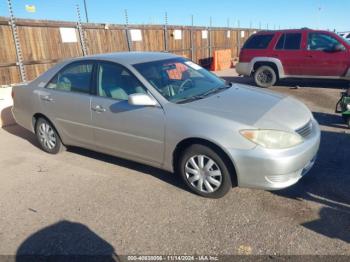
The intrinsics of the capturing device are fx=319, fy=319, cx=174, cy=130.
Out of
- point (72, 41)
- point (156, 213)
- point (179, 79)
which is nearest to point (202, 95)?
point (179, 79)

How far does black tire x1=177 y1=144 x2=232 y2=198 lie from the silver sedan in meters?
0.01

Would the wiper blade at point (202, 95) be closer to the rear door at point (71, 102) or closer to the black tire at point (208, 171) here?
the black tire at point (208, 171)

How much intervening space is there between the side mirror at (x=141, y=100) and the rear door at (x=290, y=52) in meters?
7.56

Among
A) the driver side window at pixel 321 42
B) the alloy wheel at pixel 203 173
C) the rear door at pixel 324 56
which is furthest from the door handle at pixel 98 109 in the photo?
the driver side window at pixel 321 42

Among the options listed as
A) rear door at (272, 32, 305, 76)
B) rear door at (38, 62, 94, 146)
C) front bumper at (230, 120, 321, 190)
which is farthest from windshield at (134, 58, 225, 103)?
rear door at (272, 32, 305, 76)

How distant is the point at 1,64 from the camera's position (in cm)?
828

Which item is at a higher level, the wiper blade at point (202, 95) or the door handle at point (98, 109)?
the wiper blade at point (202, 95)

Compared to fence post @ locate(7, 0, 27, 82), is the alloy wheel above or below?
below

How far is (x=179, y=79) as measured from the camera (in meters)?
4.30

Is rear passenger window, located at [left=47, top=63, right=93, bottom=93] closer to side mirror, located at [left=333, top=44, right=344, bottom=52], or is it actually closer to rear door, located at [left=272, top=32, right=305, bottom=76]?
rear door, located at [left=272, top=32, right=305, bottom=76]

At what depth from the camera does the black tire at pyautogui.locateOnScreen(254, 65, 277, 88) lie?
10.5 metres

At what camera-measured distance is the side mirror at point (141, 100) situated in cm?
371

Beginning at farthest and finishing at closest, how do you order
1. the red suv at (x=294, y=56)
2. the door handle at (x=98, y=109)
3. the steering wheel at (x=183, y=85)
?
the red suv at (x=294, y=56), the door handle at (x=98, y=109), the steering wheel at (x=183, y=85)

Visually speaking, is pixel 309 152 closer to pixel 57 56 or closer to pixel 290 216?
pixel 290 216
